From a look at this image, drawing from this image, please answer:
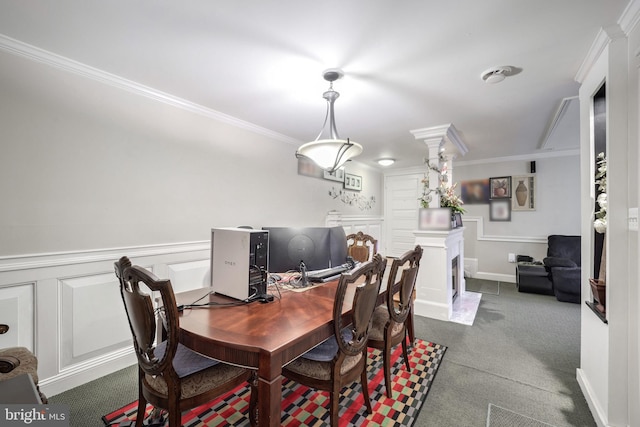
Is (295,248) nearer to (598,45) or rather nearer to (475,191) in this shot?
(598,45)

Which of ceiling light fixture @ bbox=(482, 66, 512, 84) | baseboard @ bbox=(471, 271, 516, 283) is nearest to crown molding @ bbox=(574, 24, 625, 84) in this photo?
ceiling light fixture @ bbox=(482, 66, 512, 84)

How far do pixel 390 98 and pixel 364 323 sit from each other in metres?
1.99

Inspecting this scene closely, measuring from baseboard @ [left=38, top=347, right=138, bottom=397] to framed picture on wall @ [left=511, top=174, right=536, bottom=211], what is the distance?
19.7 ft

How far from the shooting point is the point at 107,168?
2137 mm

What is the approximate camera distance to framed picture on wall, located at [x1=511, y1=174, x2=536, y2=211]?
4812 millimetres

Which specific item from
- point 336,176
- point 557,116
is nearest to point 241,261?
point 336,176

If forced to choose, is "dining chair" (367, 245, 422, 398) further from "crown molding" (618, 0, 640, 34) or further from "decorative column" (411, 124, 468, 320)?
"crown molding" (618, 0, 640, 34)

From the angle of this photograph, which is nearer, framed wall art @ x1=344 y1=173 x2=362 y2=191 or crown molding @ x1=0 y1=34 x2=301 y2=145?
crown molding @ x1=0 y1=34 x2=301 y2=145

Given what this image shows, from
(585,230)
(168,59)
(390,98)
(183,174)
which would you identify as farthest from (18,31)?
(585,230)

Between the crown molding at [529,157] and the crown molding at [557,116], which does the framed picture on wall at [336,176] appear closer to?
the crown molding at [529,157]

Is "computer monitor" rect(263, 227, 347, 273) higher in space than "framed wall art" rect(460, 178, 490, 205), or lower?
lower

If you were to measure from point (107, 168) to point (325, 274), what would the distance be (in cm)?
193

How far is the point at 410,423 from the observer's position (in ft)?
5.33

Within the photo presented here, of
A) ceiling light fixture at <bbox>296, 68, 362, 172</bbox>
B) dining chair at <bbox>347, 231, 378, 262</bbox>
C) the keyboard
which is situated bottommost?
the keyboard
